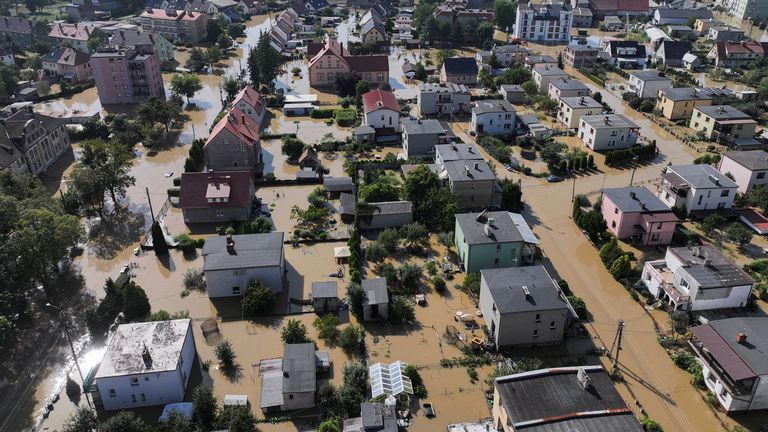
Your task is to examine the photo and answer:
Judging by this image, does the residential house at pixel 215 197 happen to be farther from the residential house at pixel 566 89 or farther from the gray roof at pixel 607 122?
the residential house at pixel 566 89

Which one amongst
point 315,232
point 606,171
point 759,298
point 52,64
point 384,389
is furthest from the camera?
point 52,64

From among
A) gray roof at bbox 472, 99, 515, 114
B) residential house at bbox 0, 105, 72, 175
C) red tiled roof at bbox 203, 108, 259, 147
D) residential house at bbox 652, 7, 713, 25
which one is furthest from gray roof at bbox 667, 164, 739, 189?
residential house at bbox 652, 7, 713, 25

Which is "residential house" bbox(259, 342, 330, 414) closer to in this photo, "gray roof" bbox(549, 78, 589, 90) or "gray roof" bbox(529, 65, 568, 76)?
"gray roof" bbox(549, 78, 589, 90)

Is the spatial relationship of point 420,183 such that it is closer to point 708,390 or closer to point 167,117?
point 708,390

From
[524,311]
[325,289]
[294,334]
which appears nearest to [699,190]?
[524,311]

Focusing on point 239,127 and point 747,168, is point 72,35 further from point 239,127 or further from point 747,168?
point 747,168

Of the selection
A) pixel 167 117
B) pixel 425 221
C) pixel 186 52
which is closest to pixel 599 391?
pixel 425 221
